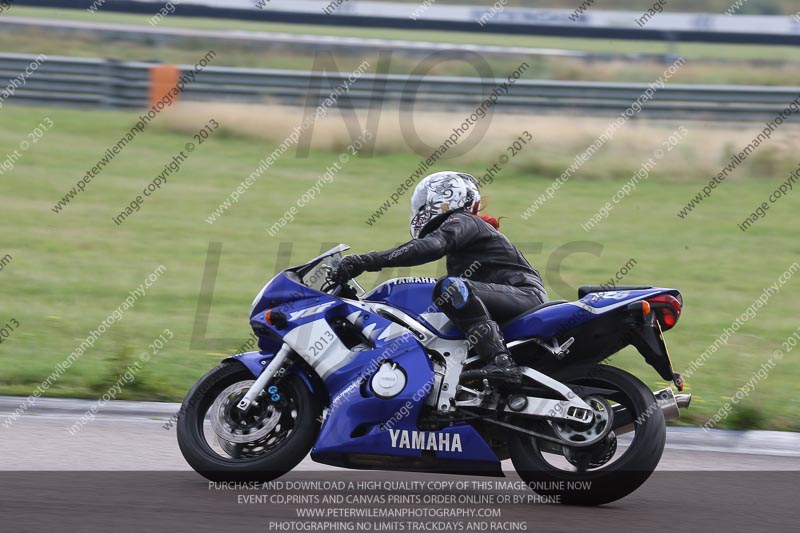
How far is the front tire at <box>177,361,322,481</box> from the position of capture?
20.1 ft

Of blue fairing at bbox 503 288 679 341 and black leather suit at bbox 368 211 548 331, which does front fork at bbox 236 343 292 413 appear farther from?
blue fairing at bbox 503 288 679 341

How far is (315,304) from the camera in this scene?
6324 mm

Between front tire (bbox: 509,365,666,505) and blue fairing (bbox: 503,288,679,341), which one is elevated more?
blue fairing (bbox: 503,288,679,341)

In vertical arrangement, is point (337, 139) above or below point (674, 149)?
below

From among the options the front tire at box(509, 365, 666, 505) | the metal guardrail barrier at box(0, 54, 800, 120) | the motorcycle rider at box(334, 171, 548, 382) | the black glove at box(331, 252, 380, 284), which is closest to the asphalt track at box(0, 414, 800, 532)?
the front tire at box(509, 365, 666, 505)

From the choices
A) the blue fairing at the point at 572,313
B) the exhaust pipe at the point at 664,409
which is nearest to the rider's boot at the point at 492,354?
the blue fairing at the point at 572,313

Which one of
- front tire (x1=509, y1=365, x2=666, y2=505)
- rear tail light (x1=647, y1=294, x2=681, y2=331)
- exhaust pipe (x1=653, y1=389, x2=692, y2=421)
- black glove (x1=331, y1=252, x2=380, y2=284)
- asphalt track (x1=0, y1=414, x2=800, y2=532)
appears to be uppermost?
rear tail light (x1=647, y1=294, x2=681, y2=331)

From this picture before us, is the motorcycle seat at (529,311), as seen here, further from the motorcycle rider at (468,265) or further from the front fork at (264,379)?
the front fork at (264,379)

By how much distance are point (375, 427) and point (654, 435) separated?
1.44 metres

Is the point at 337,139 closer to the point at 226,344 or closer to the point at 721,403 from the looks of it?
the point at 226,344

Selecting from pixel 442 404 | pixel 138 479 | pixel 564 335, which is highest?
pixel 564 335

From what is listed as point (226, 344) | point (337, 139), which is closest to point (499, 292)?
point (226, 344)

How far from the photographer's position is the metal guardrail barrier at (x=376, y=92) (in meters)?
19.7

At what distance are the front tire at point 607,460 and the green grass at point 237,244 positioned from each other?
267 centimetres
